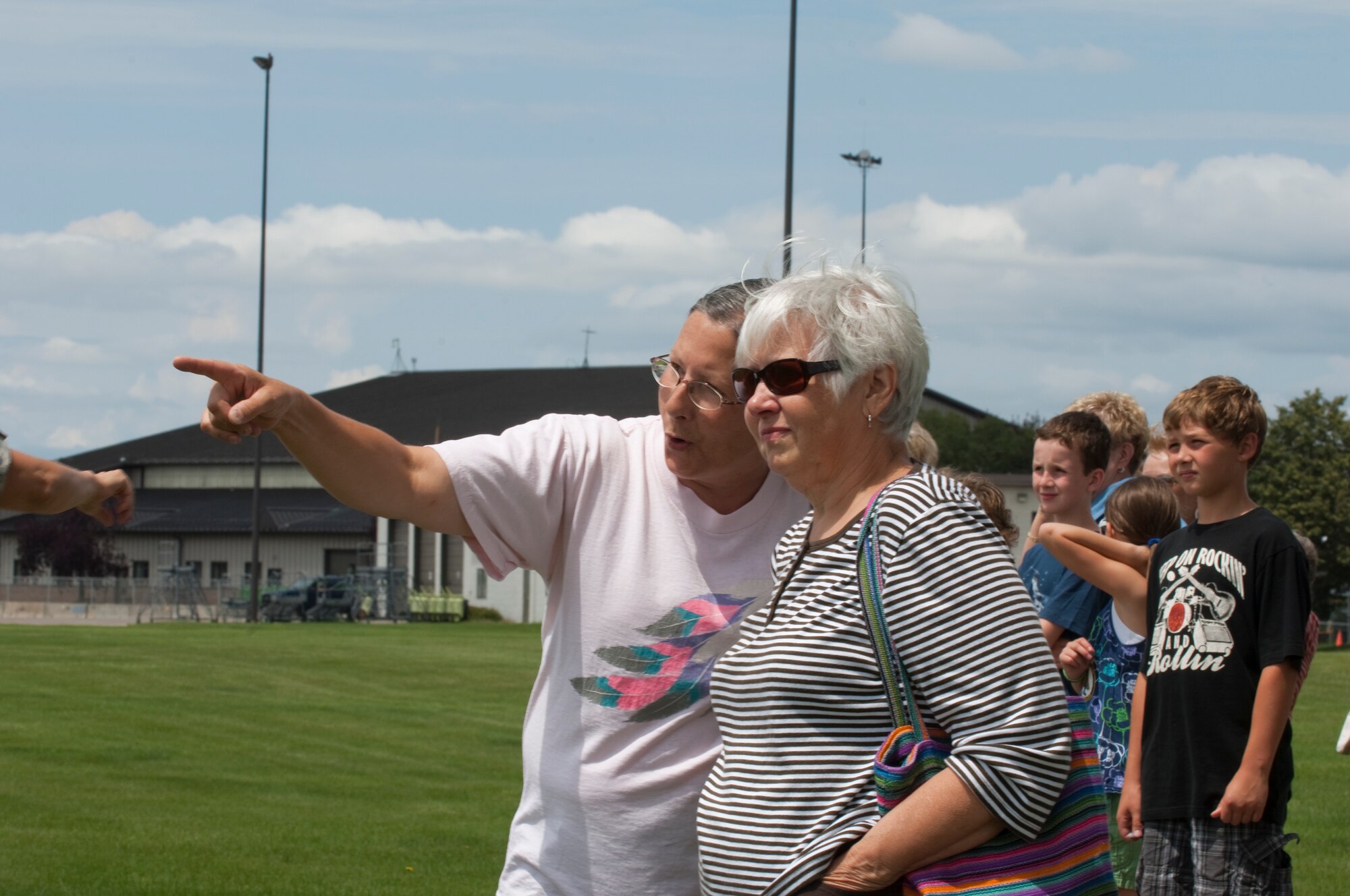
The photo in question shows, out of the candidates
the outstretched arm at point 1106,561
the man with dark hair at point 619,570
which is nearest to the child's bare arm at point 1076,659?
the outstretched arm at point 1106,561

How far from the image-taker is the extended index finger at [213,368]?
288 centimetres

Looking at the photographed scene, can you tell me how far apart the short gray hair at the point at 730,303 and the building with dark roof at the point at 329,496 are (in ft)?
187

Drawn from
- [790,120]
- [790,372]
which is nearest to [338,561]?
[790,120]

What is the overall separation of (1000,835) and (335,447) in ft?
4.94

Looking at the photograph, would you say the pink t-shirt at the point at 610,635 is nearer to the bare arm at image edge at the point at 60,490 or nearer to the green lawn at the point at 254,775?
the bare arm at image edge at the point at 60,490

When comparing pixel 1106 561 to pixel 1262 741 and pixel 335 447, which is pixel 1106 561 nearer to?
pixel 1262 741

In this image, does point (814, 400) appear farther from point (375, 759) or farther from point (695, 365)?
point (375, 759)

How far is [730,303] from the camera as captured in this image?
341cm

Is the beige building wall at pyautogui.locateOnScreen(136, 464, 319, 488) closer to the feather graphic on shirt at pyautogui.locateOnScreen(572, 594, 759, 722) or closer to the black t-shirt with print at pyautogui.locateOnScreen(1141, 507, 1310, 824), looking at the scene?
the black t-shirt with print at pyautogui.locateOnScreen(1141, 507, 1310, 824)

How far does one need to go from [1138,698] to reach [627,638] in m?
2.43

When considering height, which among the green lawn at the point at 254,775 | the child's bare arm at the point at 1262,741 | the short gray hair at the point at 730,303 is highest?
the short gray hair at the point at 730,303

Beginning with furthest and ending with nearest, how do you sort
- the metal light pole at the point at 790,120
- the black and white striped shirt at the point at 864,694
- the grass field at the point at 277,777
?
the metal light pole at the point at 790,120 → the grass field at the point at 277,777 → the black and white striped shirt at the point at 864,694

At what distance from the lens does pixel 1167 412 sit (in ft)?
16.2

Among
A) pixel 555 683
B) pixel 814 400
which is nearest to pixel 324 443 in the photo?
pixel 555 683
